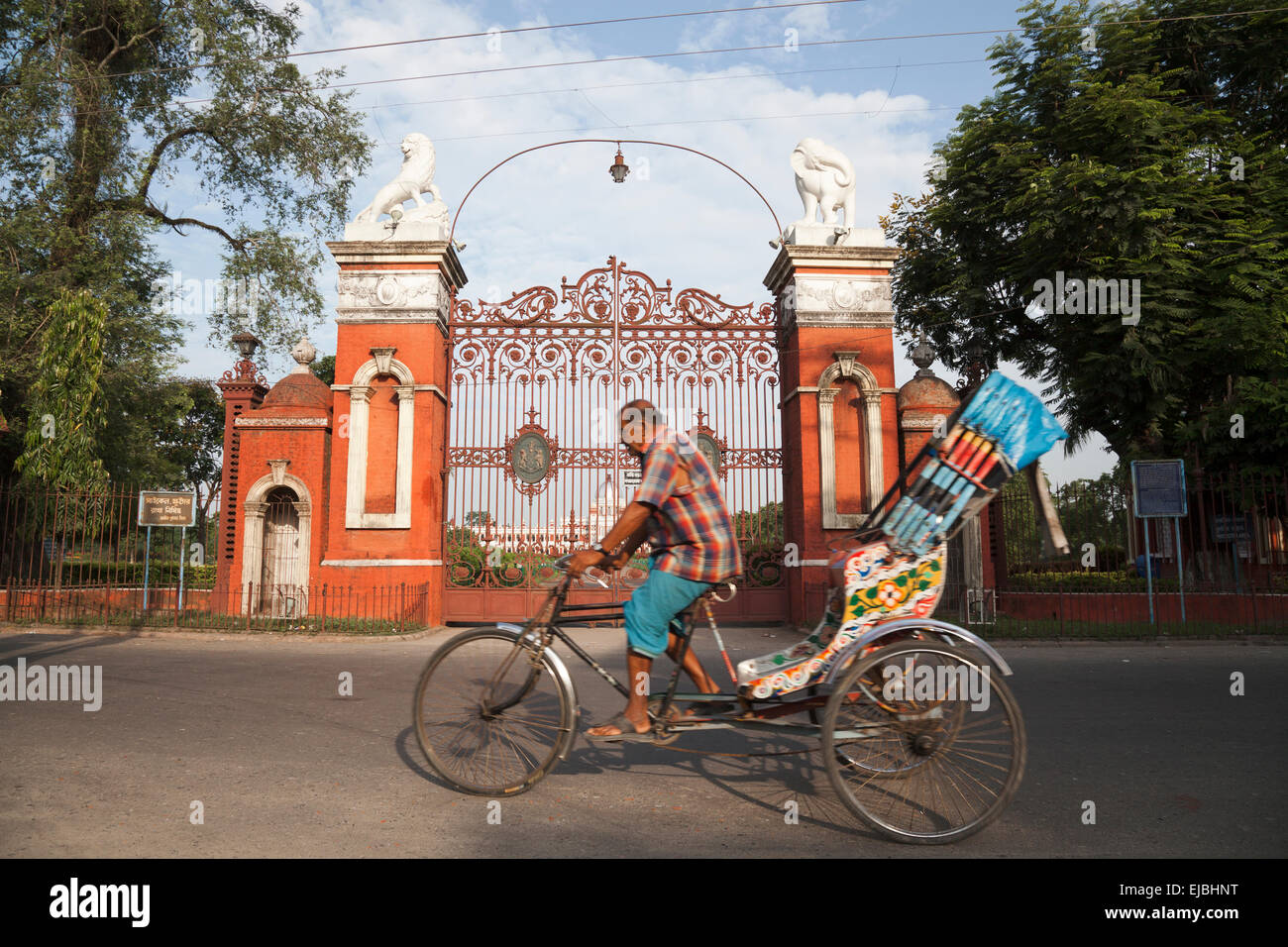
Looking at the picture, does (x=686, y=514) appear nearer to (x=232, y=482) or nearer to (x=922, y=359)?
(x=922, y=359)

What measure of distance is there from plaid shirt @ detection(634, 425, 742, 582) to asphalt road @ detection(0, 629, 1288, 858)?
116 cm

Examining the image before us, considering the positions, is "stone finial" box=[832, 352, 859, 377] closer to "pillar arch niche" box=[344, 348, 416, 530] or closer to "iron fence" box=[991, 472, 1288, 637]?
"iron fence" box=[991, 472, 1288, 637]

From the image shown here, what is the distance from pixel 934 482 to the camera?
3898mm

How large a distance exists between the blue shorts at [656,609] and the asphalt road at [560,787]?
0.80 m

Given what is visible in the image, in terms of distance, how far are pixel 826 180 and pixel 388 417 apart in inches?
343

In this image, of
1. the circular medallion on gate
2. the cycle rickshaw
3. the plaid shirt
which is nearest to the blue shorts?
the plaid shirt

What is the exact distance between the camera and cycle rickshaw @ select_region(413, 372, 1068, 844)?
3617 mm

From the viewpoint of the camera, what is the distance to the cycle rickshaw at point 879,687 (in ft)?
11.9

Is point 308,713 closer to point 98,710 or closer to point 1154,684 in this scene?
point 98,710

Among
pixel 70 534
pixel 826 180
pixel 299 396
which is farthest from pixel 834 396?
pixel 70 534

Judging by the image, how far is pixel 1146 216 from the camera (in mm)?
13711

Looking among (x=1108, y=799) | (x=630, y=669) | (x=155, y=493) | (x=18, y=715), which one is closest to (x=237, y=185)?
(x=155, y=493)

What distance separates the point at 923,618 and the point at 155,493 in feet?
43.8

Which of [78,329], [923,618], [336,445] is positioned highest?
[78,329]
